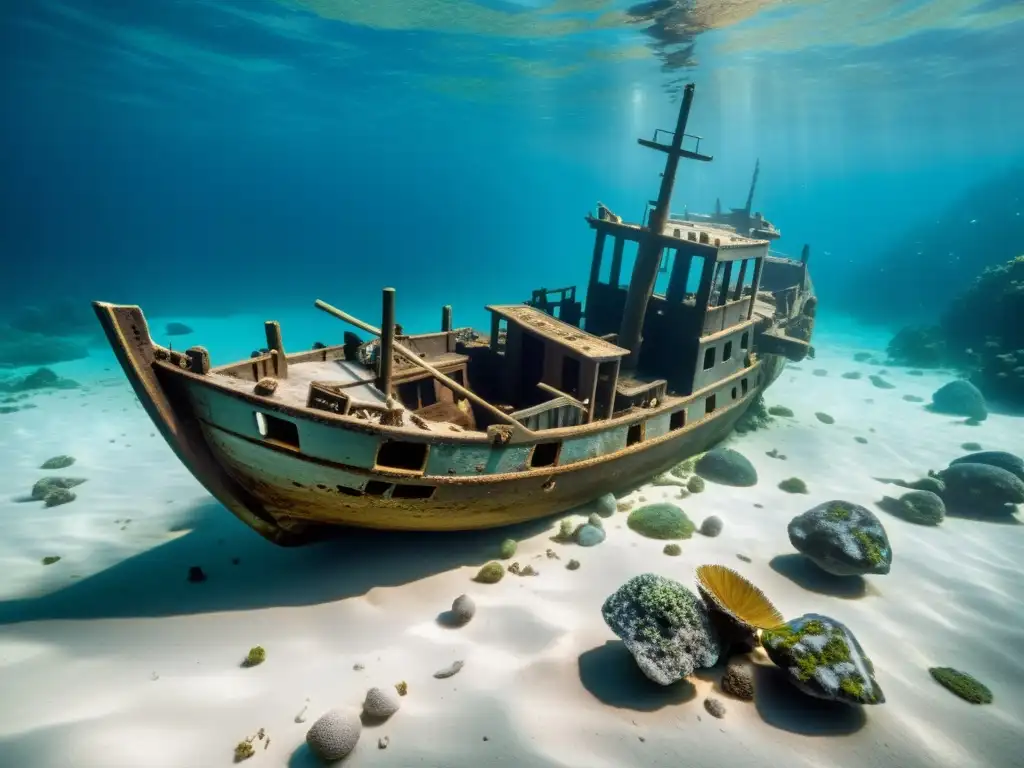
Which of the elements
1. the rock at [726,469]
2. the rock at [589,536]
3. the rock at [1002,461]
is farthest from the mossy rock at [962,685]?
the rock at [1002,461]

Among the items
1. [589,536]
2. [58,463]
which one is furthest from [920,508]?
[58,463]

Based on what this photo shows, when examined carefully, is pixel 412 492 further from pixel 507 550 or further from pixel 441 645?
pixel 507 550

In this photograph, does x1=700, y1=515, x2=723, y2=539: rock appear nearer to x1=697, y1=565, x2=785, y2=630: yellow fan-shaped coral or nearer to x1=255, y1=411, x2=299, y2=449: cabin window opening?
x1=697, y1=565, x2=785, y2=630: yellow fan-shaped coral

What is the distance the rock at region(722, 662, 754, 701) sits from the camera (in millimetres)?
6277

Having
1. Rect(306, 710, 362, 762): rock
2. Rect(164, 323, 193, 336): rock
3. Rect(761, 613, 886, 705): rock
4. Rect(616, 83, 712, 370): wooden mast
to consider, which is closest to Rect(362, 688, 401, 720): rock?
Rect(306, 710, 362, 762): rock

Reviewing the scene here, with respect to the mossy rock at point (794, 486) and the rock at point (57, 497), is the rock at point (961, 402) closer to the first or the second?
the mossy rock at point (794, 486)

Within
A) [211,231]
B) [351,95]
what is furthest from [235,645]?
[211,231]

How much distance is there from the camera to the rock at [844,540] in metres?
8.41

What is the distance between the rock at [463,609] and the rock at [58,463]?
1436cm

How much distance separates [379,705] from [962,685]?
8207 millimetres

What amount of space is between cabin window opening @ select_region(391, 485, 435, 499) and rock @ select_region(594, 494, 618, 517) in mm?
4562

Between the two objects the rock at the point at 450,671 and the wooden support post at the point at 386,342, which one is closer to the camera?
the rock at the point at 450,671

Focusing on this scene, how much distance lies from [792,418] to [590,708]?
16.1 metres

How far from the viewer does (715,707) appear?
6043mm
